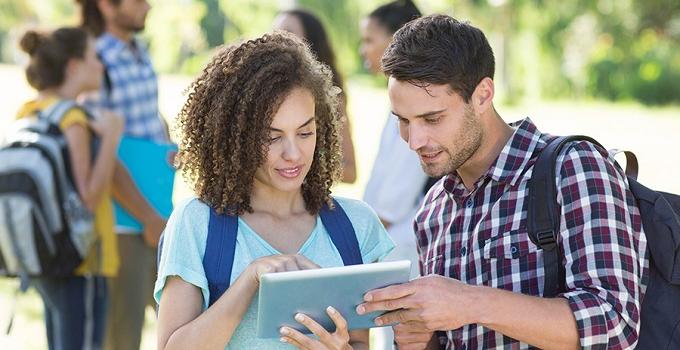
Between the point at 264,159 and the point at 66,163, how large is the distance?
2.34m

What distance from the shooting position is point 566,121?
70.2 ft

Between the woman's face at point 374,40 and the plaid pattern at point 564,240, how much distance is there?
6.88 ft

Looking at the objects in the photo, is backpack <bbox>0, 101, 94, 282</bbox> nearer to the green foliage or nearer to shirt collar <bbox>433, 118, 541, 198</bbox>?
shirt collar <bbox>433, 118, 541, 198</bbox>

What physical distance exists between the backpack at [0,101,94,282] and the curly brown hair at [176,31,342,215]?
201cm

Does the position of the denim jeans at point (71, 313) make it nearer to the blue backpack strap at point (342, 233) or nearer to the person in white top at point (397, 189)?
the person in white top at point (397, 189)

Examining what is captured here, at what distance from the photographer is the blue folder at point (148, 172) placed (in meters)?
5.06

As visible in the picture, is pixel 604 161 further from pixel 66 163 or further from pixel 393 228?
pixel 66 163

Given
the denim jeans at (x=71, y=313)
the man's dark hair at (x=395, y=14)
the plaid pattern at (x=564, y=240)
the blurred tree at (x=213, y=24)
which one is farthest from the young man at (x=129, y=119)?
the blurred tree at (x=213, y=24)

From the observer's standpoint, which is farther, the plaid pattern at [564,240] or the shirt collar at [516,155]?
the shirt collar at [516,155]

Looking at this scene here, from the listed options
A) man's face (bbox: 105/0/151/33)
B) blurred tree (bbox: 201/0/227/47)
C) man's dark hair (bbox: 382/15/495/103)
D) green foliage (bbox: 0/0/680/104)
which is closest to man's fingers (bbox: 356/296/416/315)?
man's dark hair (bbox: 382/15/495/103)

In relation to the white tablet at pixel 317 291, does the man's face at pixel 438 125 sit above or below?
above

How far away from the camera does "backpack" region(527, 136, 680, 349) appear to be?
7.75ft

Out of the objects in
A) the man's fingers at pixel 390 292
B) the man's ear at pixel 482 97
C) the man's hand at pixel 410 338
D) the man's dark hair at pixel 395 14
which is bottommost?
the man's hand at pixel 410 338

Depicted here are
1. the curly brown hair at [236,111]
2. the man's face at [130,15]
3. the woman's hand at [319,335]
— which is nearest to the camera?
the woman's hand at [319,335]
